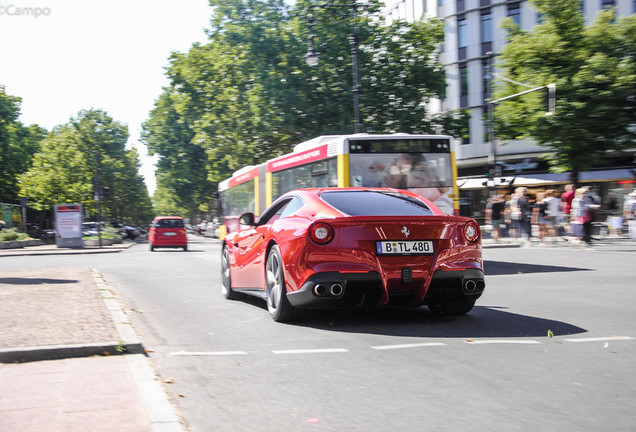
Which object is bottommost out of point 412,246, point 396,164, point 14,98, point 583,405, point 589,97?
point 583,405

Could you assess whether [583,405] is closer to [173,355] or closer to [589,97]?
[173,355]

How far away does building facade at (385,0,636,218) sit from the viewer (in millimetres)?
44719

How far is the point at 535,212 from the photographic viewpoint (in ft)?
81.8

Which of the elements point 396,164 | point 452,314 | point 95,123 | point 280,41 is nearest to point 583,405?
point 452,314

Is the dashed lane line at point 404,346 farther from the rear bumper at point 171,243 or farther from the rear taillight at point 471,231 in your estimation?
the rear bumper at point 171,243

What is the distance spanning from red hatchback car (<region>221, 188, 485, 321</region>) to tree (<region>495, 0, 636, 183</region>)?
22.8 metres

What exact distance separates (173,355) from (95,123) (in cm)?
6991

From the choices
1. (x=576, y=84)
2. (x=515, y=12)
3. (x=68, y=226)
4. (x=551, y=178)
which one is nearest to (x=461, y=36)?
(x=515, y=12)

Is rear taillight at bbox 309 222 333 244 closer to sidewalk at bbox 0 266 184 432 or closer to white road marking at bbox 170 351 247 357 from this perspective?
white road marking at bbox 170 351 247 357

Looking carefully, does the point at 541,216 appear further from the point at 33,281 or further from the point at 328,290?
the point at 328,290

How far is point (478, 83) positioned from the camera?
157 ft

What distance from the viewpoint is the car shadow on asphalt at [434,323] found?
21.2ft

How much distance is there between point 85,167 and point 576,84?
135 feet

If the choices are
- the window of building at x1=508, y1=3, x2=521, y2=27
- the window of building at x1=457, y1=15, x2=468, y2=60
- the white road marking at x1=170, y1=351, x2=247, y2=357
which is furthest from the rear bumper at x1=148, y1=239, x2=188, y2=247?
the white road marking at x1=170, y1=351, x2=247, y2=357
